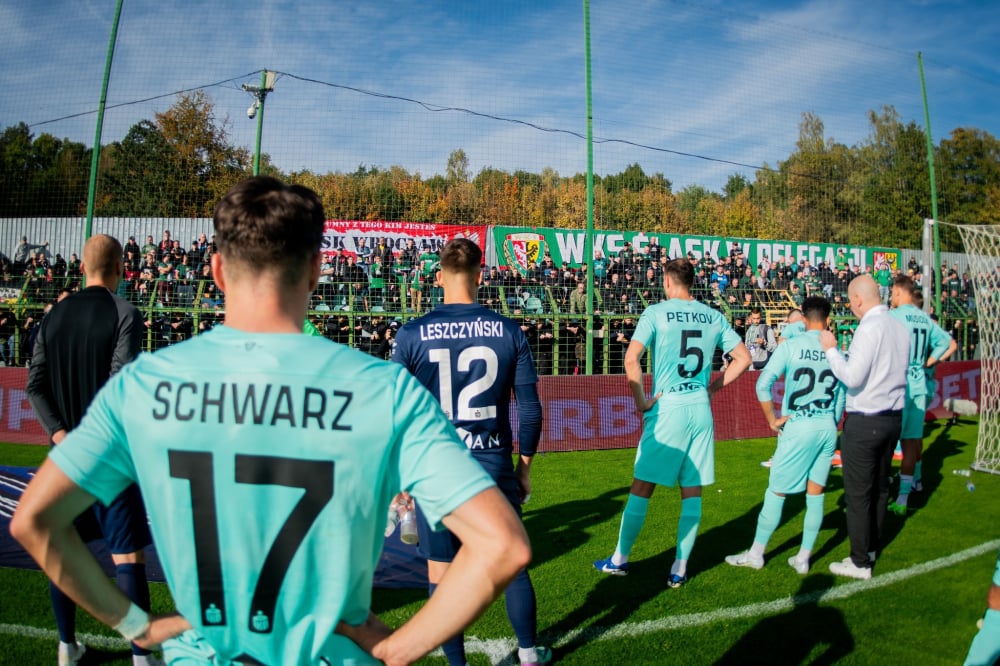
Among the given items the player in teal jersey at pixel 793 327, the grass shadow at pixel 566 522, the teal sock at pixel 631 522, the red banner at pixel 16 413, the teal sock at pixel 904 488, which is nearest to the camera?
the teal sock at pixel 631 522

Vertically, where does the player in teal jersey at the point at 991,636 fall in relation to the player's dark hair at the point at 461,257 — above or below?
below

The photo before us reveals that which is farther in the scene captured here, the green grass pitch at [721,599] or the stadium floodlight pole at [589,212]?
the stadium floodlight pole at [589,212]

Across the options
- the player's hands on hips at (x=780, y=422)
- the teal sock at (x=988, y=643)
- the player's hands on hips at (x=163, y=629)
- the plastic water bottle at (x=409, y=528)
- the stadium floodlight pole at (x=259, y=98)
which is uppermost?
the stadium floodlight pole at (x=259, y=98)

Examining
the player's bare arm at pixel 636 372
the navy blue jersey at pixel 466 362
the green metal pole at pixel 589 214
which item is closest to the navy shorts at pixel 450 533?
the navy blue jersey at pixel 466 362

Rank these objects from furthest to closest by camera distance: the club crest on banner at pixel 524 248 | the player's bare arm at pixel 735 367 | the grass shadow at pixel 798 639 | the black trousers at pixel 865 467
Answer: the club crest on banner at pixel 524 248
the player's bare arm at pixel 735 367
the black trousers at pixel 865 467
the grass shadow at pixel 798 639

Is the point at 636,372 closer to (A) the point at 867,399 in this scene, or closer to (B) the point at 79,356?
(A) the point at 867,399

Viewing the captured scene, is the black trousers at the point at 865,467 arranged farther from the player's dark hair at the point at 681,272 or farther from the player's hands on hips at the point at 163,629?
the player's hands on hips at the point at 163,629

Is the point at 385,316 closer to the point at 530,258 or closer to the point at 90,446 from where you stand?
the point at 530,258

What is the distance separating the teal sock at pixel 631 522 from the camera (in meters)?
4.55

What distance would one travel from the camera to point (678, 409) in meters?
4.53

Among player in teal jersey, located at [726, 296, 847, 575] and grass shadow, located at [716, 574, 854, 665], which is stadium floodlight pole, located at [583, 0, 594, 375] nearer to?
player in teal jersey, located at [726, 296, 847, 575]

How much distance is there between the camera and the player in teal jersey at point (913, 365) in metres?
6.66

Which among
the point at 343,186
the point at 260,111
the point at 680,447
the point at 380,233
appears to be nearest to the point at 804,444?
the point at 680,447

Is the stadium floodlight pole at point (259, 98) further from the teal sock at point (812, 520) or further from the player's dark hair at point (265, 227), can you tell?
the player's dark hair at point (265, 227)
